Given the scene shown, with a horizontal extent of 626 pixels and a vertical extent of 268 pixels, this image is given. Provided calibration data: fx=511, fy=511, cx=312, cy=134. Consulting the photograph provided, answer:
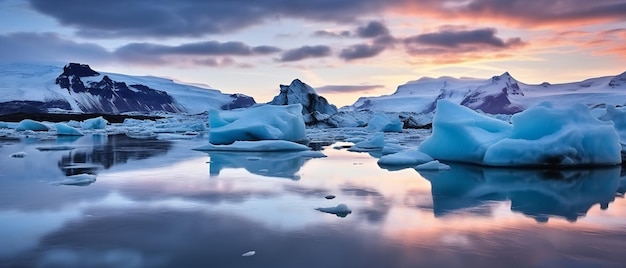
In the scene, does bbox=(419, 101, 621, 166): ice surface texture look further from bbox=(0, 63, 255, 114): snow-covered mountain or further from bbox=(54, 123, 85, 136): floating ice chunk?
bbox=(0, 63, 255, 114): snow-covered mountain

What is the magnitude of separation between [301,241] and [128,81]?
175111 mm

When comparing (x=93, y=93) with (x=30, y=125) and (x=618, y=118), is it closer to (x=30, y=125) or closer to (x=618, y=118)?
(x=30, y=125)

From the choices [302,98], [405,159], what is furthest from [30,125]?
[405,159]

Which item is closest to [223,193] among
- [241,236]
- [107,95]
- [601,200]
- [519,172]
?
[241,236]

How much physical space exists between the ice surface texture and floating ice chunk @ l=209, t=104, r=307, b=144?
6548 mm

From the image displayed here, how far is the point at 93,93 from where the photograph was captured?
15650 centimetres

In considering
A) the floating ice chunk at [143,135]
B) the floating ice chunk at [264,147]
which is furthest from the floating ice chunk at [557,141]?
the floating ice chunk at [143,135]

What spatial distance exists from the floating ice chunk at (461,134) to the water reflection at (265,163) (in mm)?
2749

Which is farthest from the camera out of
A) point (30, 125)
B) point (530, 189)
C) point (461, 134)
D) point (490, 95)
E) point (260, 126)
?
point (490, 95)

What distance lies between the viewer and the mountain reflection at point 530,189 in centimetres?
534

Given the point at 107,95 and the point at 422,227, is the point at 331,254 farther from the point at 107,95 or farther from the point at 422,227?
the point at 107,95

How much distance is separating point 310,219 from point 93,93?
166637 mm

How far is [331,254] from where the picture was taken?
3.51 meters

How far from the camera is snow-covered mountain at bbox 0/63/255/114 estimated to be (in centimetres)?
11744
